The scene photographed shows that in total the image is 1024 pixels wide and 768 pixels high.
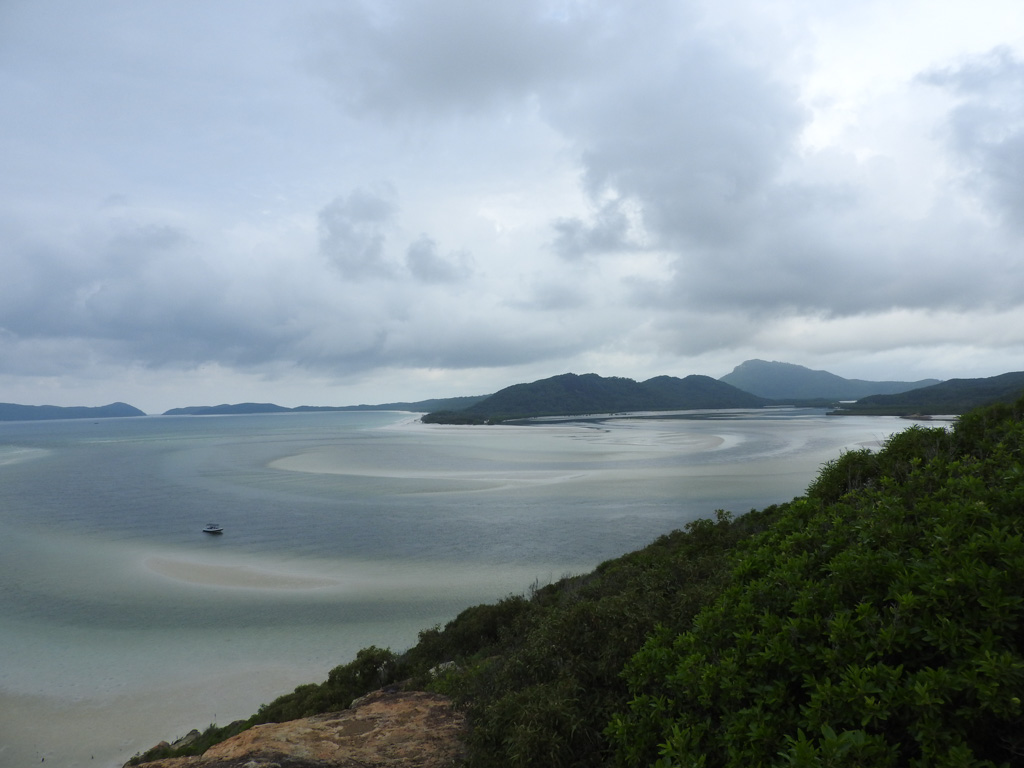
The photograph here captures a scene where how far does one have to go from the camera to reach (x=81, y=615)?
24047 millimetres

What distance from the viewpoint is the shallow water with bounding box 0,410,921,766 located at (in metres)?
17.6

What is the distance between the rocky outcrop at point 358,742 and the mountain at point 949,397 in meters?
141

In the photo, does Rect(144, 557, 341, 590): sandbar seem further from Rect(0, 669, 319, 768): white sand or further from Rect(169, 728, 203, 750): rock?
Rect(169, 728, 203, 750): rock

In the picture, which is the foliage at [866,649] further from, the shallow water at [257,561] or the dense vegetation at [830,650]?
the shallow water at [257,561]

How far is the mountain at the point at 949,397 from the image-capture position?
12362 cm

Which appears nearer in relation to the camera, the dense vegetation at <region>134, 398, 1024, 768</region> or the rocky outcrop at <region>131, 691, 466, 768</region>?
the dense vegetation at <region>134, 398, 1024, 768</region>

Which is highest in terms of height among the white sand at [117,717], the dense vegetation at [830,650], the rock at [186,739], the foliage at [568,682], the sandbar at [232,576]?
the dense vegetation at [830,650]

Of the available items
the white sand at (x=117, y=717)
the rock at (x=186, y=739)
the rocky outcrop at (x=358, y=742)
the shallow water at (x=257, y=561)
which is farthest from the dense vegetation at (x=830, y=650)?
the shallow water at (x=257, y=561)

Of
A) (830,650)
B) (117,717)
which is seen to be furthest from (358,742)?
(117,717)

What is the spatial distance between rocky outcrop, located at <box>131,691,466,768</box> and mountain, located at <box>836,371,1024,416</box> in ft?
464

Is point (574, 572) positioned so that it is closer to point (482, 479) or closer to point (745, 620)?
point (745, 620)

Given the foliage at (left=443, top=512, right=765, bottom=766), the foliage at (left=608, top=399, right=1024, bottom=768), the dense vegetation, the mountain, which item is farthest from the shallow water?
the mountain

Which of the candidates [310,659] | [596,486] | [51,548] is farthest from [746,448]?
[51,548]

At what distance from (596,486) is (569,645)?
4433 centimetres
